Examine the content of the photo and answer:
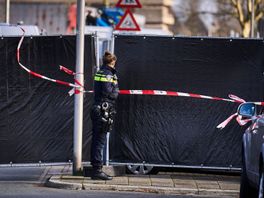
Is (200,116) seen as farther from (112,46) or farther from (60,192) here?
(60,192)

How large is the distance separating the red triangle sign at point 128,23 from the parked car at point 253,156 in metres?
9.31

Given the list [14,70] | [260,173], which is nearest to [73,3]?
[14,70]

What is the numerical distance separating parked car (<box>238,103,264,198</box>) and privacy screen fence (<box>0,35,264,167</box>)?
2517 mm

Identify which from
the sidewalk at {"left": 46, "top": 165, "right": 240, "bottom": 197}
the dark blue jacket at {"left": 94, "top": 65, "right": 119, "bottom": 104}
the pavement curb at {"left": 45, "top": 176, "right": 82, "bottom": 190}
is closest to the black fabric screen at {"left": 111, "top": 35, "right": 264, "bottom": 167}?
the sidewalk at {"left": 46, "top": 165, "right": 240, "bottom": 197}

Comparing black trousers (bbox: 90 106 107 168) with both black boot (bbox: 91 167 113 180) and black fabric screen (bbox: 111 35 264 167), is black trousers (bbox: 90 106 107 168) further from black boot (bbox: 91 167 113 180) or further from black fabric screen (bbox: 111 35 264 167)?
black fabric screen (bbox: 111 35 264 167)

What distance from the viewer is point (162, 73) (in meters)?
15.5

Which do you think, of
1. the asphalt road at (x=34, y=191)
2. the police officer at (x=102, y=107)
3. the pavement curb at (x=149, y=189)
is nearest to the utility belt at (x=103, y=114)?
the police officer at (x=102, y=107)

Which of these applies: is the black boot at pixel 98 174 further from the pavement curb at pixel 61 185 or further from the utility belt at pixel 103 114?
the utility belt at pixel 103 114

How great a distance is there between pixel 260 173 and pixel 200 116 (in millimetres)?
3974

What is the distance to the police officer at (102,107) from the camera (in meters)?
14.6

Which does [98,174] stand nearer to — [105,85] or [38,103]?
[105,85]

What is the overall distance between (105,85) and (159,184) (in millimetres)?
1640

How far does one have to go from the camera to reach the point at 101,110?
577 inches

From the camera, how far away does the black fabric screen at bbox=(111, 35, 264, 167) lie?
15391mm
